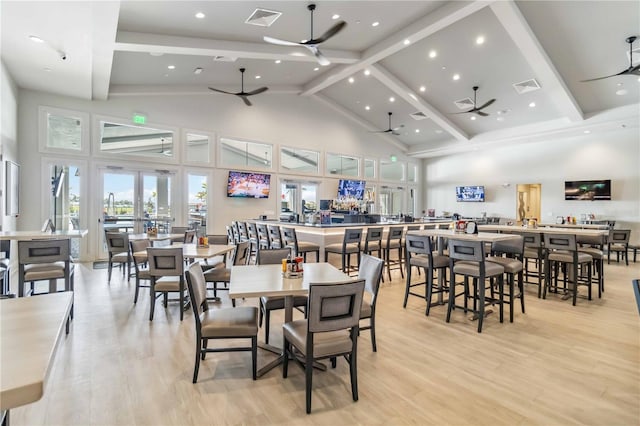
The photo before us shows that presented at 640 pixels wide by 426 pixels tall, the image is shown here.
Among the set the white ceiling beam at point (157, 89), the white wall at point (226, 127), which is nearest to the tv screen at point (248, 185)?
the white wall at point (226, 127)

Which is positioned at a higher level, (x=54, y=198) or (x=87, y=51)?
(x=87, y=51)

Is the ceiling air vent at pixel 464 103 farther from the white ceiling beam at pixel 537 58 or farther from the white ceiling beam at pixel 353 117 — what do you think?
the white ceiling beam at pixel 353 117

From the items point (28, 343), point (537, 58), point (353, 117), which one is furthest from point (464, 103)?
point (28, 343)

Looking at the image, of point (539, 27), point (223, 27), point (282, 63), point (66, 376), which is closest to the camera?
point (66, 376)

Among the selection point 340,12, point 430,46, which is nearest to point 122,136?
point 340,12

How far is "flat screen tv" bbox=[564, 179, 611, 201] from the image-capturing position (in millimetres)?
9945

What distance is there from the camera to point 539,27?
662 cm

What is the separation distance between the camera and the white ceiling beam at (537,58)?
19.9 feet

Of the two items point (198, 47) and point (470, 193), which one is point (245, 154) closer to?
point (198, 47)

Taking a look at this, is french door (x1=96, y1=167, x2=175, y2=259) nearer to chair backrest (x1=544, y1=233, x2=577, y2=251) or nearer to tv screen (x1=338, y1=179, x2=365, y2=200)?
tv screen (x1=338, y1=179, x2=365, y2=200)

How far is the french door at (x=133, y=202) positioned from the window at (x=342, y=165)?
5.46 m

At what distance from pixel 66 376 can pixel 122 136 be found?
7065 millimetres

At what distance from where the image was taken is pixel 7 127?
19.5 feet

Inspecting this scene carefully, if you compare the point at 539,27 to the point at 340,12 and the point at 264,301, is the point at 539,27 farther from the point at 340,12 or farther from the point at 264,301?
the point at 264,301
